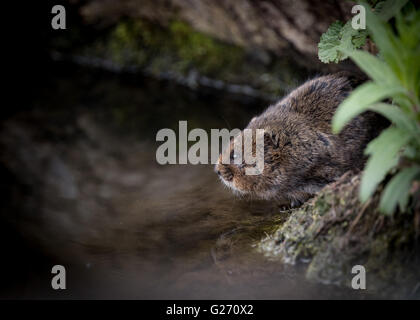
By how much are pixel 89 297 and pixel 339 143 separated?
7.92 ft

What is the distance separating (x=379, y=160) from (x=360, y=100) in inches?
14.3

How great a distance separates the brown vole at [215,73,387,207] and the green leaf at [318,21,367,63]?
382mm

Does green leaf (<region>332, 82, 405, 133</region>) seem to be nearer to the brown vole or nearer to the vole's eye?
the brown vole

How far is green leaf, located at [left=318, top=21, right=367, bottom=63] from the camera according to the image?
402 centimetres

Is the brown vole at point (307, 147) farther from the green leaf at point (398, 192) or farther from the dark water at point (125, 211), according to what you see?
the green leaf at point (398, 192)

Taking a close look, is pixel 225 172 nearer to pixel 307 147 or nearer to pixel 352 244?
pixel 307 147

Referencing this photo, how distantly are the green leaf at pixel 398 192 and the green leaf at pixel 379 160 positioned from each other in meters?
0.09

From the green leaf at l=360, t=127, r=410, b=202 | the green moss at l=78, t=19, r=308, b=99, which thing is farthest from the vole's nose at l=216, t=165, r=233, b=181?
the green moss at l=78, t=19, r=308, b=99

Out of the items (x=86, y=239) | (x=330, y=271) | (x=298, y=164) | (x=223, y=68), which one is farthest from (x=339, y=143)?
(x=223, y=68)

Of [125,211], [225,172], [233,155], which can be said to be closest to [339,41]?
[233,155]

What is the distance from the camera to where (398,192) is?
2836mm

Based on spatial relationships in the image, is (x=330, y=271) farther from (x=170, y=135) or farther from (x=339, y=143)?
(x=170, y=135)

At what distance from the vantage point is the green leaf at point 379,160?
2.79 m
